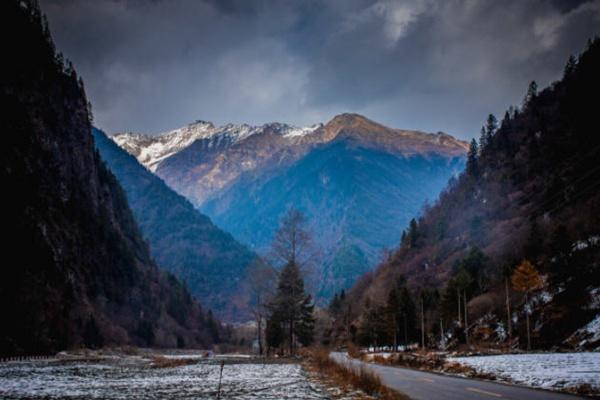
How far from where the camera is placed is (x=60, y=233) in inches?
3829

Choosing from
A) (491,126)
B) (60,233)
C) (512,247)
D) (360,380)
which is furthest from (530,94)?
(360,380)

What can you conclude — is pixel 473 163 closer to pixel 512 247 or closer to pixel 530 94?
pixel 530 94

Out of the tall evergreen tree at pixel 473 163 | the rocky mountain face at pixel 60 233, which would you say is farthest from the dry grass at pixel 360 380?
the tall evergreen tree at pixel 473 163

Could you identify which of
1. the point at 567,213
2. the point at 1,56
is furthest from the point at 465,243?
the point at 1,56

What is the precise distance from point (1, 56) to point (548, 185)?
124698 mm

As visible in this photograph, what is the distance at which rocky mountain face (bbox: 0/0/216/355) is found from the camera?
7323 cm

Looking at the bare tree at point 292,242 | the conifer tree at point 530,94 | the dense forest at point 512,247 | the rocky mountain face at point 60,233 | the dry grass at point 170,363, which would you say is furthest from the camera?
the conifer tree at point 530,94

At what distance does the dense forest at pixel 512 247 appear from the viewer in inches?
2468

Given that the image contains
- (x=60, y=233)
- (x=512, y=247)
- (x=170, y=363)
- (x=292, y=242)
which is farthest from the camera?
(x=512, y=247)

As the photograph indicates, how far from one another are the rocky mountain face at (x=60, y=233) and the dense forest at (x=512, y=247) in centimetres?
4917

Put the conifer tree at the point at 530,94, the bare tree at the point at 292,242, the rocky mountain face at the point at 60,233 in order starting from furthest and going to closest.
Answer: the conifer tree at the point at 530,94
the rocky mountain face at the point at 60,233
the bare tree at the point at 292,242

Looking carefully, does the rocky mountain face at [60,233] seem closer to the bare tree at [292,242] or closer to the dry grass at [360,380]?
the bare tree at [292,242]

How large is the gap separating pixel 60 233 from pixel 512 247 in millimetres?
93988

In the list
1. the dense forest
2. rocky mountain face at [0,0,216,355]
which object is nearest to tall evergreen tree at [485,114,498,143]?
the dense forest
